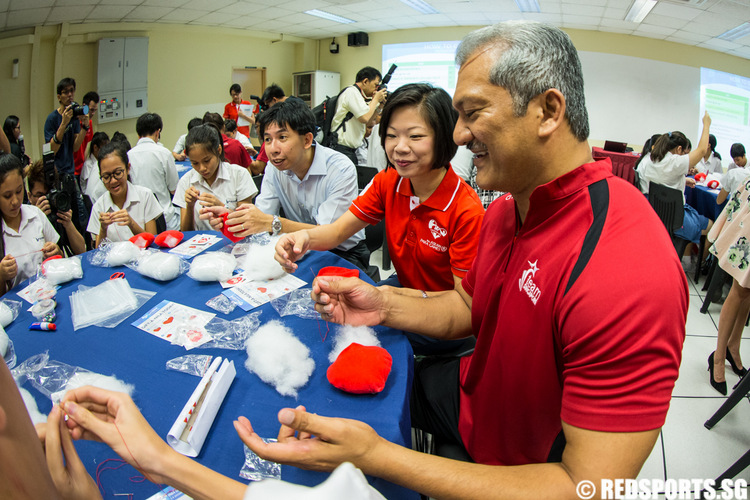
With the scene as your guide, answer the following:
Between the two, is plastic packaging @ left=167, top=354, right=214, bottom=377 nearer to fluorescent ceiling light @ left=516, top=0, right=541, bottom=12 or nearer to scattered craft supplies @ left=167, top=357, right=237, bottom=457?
scattered craft supplies @ left=167, top=357, right=237, bottom=457

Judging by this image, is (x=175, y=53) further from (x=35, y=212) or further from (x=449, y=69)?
(x=35, y=212)

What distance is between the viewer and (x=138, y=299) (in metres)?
1.41

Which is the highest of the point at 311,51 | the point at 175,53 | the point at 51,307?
the point at 311,51

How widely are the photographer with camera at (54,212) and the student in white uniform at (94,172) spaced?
15.4 inches

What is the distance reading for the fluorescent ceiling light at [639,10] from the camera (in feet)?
19.5

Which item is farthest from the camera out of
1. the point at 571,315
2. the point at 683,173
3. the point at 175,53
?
the point at 175,53

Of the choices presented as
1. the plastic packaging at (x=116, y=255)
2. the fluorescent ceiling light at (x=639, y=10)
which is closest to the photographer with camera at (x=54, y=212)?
the plastic packaging at (x=116, y=255)

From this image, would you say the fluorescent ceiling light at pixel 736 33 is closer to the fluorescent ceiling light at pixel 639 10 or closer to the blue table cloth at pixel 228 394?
the fluorescent ceiling light at pixel 639 10

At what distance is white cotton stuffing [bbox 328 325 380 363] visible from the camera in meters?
1.15

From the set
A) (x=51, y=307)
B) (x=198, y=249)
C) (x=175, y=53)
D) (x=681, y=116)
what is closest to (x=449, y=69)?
(x=681, y=116)

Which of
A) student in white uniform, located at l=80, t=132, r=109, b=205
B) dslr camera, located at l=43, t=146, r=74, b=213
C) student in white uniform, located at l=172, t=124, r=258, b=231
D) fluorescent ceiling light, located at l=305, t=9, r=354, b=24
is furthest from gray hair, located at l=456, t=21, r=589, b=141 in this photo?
fluorescent ceiling light, located at l=305, t=9, r=354, b=24

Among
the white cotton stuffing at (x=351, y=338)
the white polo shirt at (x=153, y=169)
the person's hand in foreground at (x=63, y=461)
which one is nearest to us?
the person's hand in foreground at (x=63, y=461)

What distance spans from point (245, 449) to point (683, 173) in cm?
480

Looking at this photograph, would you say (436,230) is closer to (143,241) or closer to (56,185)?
(143,241)
